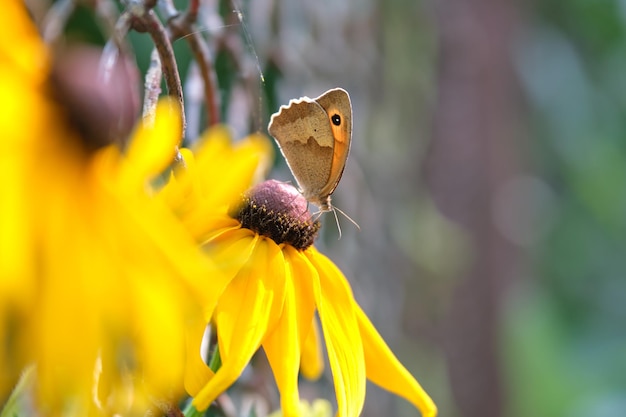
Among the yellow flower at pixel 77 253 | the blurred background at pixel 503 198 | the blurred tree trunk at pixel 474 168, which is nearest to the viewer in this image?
the yellow flower at pixel 77 253

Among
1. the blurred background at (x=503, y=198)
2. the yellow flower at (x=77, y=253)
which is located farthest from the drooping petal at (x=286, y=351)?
the blurred background at (x=503, y=198)

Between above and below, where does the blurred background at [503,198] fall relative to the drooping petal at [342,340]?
below

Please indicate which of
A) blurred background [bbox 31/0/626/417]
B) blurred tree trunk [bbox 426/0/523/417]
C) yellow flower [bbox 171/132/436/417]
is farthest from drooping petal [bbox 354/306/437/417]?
blurred tree trunk [bbox 426/0/523/417]

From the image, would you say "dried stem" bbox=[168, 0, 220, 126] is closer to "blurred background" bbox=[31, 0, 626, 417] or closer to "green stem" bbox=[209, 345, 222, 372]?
"green stem" bbox=[209, 345, 222, 372]

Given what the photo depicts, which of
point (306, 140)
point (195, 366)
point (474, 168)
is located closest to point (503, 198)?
point (474, 168)

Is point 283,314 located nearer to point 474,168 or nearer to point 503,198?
point 474,168

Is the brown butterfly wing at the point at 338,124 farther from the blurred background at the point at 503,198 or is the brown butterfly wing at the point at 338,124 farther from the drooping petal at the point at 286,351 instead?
the blurred background at the point at 503,198
